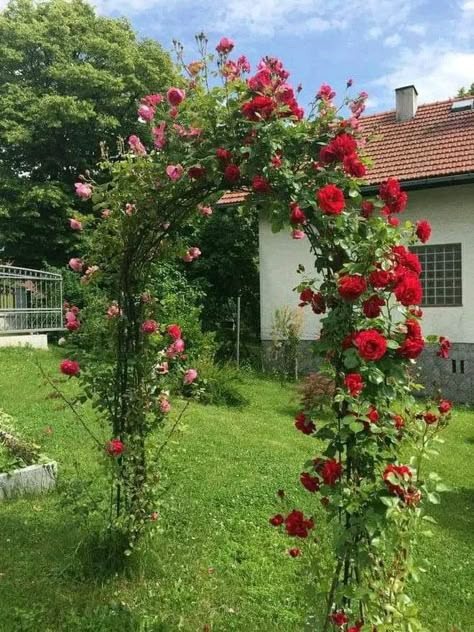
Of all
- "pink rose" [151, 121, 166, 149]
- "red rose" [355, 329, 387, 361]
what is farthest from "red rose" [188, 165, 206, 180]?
"red rose" [355, 329, 387, 361]

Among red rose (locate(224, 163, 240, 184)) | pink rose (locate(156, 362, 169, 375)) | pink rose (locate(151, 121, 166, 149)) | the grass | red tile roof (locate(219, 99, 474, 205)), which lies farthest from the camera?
red tile roof (locate(219, 99, 474, 205))

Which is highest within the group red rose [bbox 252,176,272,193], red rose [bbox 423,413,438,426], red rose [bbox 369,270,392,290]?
red rose [bbox 252,176,272,193]

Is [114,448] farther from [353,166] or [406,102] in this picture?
[406,102]

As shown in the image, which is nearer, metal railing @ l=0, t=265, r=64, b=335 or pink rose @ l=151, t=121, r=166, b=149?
pink rose @ l=151, t=121, r=166, b=149

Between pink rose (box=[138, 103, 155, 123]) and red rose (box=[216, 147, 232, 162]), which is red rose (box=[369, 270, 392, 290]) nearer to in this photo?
red rose (box=[216, 147, 232, 162])

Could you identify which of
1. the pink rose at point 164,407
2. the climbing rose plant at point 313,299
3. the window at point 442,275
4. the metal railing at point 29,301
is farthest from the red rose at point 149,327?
the window at point 442,275

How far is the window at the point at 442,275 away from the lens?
1191 cm

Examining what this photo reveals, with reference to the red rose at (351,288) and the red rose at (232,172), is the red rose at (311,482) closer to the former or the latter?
the red rose at (351,288)

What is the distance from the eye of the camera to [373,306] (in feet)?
7.77

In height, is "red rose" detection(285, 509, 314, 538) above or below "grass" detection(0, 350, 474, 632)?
above

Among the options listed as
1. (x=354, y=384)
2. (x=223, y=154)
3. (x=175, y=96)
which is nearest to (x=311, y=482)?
(x=354, y=384)

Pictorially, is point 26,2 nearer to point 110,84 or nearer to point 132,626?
point 110,84

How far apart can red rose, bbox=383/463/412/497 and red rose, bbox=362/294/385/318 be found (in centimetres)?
61

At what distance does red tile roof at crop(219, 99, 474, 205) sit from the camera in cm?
1182
